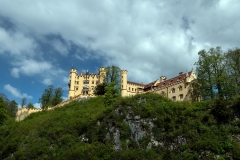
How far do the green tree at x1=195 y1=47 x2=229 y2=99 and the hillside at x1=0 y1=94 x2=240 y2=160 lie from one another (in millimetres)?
12295

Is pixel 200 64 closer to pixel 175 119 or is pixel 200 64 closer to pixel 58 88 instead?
pixel 175 119

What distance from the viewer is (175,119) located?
33250mm

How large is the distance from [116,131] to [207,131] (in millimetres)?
12491

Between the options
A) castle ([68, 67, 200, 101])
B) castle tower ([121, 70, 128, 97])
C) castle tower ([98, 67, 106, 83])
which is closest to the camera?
castle ([68, 67, 200, 101])

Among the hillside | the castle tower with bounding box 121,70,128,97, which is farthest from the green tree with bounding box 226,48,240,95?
the castle tower with bounding box 121,70,128,97

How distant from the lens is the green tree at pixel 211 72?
45.3 metres

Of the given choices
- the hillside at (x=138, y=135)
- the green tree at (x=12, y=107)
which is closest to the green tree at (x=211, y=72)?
the hillside at (x=138, y=135)

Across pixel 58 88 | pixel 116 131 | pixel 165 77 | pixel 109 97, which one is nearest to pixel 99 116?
pixel 116 131

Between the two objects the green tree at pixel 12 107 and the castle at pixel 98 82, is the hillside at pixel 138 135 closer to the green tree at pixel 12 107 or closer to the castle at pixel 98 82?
the castle at pixel 98 82

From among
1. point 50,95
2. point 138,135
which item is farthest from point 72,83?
point 138,135

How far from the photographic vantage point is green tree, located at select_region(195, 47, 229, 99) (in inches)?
1783

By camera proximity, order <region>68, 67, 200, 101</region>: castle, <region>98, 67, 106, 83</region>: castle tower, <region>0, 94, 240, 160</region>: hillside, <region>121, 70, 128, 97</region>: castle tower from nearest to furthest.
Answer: <region>0, 94, 240, 160</region>: hillside < <region>68, 67, 200, 101</region>: castle < <region>98, 67, 106, 83</region>: castle tower < <region>121, 70, 128, 97</region>: castle tower

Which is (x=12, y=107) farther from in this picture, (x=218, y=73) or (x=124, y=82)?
(x=218, y=73)

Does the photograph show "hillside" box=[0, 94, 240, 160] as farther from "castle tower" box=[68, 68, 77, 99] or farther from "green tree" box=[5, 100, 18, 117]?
"green tree" box=[5, 100, 18, 117]
